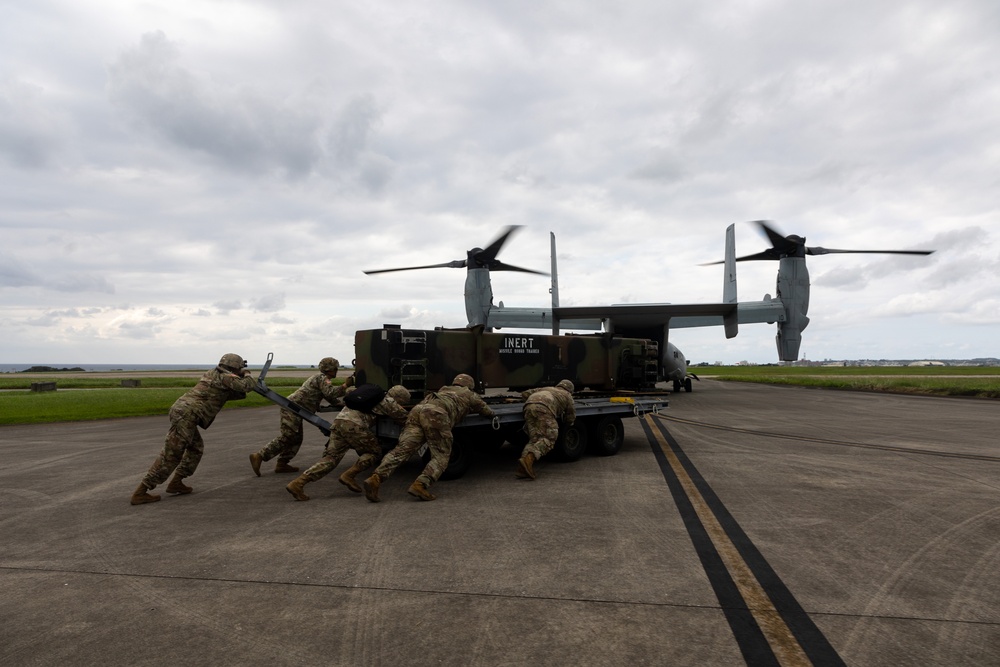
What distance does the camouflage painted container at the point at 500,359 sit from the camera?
878cm

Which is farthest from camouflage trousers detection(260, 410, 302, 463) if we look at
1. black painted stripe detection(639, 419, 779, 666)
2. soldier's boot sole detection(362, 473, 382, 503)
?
black painted stripe detection(639, 419, 779, 666)

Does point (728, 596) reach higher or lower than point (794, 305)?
lower

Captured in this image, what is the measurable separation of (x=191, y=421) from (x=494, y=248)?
18.5 metres

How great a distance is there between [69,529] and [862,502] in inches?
347

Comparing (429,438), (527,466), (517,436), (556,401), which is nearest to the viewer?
(429,438)

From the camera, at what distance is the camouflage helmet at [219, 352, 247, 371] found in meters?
7.51

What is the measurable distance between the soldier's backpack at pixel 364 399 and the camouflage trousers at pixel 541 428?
229cm

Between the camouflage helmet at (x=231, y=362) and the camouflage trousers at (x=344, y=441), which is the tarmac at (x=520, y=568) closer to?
the camouflage trousers at (x=344, y=441)

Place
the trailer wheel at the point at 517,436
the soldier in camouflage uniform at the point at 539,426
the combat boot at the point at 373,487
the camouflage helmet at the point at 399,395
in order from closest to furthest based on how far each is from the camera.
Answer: the combat boot at the point at 373,487 → the camouflage helmet at the point at 399,395 → the soldier in camouflage uniform at the point at 539,426 → the trailer wheel at the point at 517,436

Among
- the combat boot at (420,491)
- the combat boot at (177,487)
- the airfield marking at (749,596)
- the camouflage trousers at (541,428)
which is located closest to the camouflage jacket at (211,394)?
the combat boot at (177,487)

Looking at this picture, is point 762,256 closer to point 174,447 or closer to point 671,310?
point 671,310

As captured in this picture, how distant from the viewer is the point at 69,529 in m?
5.82

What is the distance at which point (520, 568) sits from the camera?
179 inches

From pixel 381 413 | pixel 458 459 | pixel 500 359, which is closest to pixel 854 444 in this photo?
pixel 500 359
